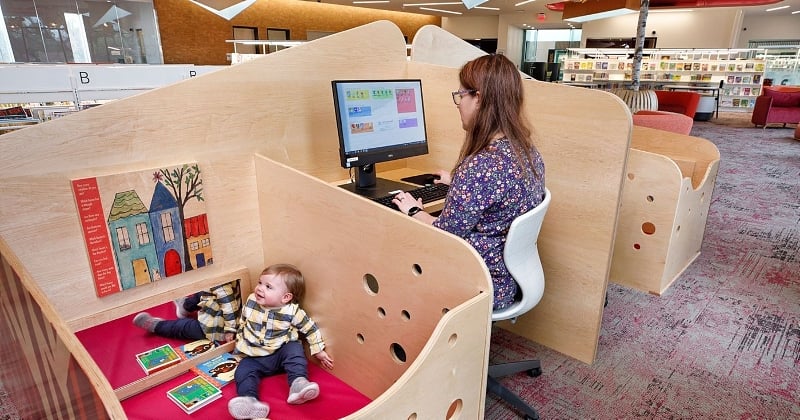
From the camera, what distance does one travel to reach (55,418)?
102 centimetres

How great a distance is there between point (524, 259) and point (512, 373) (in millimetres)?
573

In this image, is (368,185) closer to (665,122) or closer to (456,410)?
(456,410)

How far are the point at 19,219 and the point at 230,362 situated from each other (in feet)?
2.64

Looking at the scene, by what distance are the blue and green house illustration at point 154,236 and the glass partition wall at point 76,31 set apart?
9502 mm

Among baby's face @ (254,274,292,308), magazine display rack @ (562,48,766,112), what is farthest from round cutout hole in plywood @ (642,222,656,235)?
magazine display rack @ (562,48,766,112)

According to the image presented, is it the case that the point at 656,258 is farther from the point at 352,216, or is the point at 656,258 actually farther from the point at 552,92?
the point at 352,216

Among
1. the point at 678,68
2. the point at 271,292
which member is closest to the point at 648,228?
the point at 271,292

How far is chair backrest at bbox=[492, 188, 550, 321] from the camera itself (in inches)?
59.3

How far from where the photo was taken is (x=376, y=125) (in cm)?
204

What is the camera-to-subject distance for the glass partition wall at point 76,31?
27.6 feet

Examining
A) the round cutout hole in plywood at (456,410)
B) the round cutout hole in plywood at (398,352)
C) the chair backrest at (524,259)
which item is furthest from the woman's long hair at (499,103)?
the round cutout hole in plywood at (456,410)

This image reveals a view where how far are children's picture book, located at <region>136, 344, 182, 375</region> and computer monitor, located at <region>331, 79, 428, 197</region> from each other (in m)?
0.93

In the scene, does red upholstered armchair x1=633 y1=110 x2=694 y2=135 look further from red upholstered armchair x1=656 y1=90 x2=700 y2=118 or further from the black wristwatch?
red upholstered armchair x1=656 y1=90 x2=700 y2=118

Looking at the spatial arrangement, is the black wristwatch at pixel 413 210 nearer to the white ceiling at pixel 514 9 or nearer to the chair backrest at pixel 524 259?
the chair backrest at pixel 524 259
